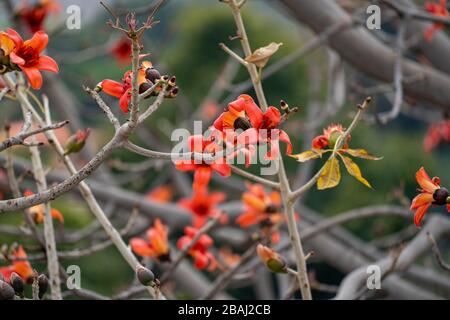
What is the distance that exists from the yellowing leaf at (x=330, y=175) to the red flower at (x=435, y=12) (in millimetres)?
1260

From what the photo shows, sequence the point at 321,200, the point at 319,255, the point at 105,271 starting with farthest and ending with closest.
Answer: the point at 321,200, the point at 105,271, the point at 319,255

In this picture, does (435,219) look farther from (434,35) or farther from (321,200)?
(321,200)

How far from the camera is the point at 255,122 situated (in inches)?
46.6

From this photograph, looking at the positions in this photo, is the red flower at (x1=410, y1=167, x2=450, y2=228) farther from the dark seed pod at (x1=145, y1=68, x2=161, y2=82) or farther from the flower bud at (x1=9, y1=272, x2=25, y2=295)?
the flower bud at (x1=9, y1=272, x2=25, y2=295)

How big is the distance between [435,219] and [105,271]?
6395mm

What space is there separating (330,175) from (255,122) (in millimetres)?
146

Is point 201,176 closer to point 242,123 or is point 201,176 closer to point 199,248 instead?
point 242,123

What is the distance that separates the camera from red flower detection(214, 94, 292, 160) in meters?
1.17

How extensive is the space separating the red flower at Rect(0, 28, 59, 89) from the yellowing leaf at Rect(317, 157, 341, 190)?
18.5 inches

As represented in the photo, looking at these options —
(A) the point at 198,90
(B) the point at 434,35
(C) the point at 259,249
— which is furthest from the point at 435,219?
(A) the point at 198,90

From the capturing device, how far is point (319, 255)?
10.1 feet

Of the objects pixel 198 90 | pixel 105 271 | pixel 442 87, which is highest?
pixel 198 90

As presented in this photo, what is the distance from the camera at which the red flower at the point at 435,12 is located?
2.34 metres

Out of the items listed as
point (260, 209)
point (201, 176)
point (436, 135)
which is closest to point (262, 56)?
point (201, 176)
